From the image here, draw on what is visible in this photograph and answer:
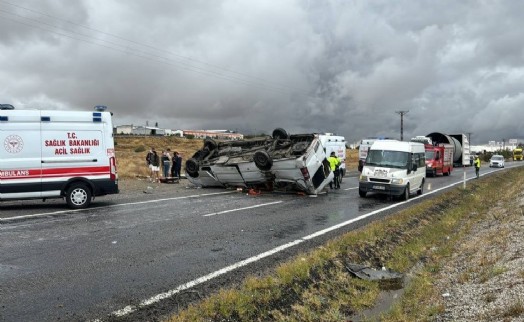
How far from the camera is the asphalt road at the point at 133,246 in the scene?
504 centimetres

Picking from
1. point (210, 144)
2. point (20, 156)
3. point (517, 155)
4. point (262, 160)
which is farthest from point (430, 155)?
point (517, 155)

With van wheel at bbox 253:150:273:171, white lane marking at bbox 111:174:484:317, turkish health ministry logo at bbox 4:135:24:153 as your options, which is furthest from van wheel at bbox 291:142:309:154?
turkish health ministry logo at bbox 4:135:24:153

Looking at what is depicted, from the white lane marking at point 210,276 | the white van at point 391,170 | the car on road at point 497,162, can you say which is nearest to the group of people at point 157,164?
the white van at point 391,170

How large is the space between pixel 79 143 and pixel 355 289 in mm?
9442

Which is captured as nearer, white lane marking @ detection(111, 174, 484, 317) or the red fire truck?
white lane marking @ detection(111, 174, 484, 317)

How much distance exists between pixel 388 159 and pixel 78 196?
441 inches

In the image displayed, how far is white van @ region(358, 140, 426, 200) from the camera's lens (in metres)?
15.6

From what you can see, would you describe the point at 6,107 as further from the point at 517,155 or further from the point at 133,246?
the point at 517,155

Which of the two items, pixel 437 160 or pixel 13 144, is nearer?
pixel 13 144

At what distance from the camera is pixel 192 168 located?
18.8 m

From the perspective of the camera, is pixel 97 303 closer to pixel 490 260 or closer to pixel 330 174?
pixel 490 260

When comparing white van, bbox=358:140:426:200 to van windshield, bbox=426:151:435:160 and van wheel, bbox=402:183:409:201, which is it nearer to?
van wheel, bbox=402:183:409:201

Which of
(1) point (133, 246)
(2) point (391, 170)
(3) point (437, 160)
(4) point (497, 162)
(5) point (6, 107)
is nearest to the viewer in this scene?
(1) point (133, 246)

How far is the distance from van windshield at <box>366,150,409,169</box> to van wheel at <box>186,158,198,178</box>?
7443 mm
